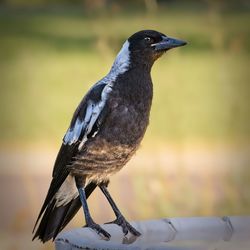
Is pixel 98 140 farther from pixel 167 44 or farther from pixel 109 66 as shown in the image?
pixel 109 66

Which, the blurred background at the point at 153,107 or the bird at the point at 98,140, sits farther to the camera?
the blurred background at the point at 153,107

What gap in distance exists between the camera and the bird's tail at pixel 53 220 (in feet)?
9.64

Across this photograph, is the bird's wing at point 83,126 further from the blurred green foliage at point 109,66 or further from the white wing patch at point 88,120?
the blurred green foliage at point 109,66

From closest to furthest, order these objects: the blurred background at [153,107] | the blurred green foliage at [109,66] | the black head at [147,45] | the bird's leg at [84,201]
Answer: the bird's leg at [84,201]
the black head at [147,45]
the blurred background at [153,107]
the blurred green foliage at [109,66]

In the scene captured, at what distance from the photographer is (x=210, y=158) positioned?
228 inches

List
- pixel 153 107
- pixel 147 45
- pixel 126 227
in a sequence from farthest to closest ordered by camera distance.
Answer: pixel 153 107
pixel 147 45
pixel 126 227

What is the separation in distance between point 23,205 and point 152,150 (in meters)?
0.90

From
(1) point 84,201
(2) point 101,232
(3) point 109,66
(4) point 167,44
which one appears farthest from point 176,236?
(3) point 109,66

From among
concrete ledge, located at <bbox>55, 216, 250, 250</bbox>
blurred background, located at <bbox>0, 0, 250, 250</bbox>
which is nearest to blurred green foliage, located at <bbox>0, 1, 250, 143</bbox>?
blurred background, located at <bbox>0, 0, 250, 250</bbox>

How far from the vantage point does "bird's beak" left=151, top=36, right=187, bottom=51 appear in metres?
2.97

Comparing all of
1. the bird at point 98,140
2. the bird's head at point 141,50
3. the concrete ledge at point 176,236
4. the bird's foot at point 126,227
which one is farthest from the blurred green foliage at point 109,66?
the concrete ledge at point 176,236

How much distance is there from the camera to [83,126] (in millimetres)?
3002

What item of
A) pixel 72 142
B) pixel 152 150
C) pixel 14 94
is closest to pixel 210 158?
pixel 152 150

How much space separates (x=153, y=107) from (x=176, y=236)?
12.4 ft
